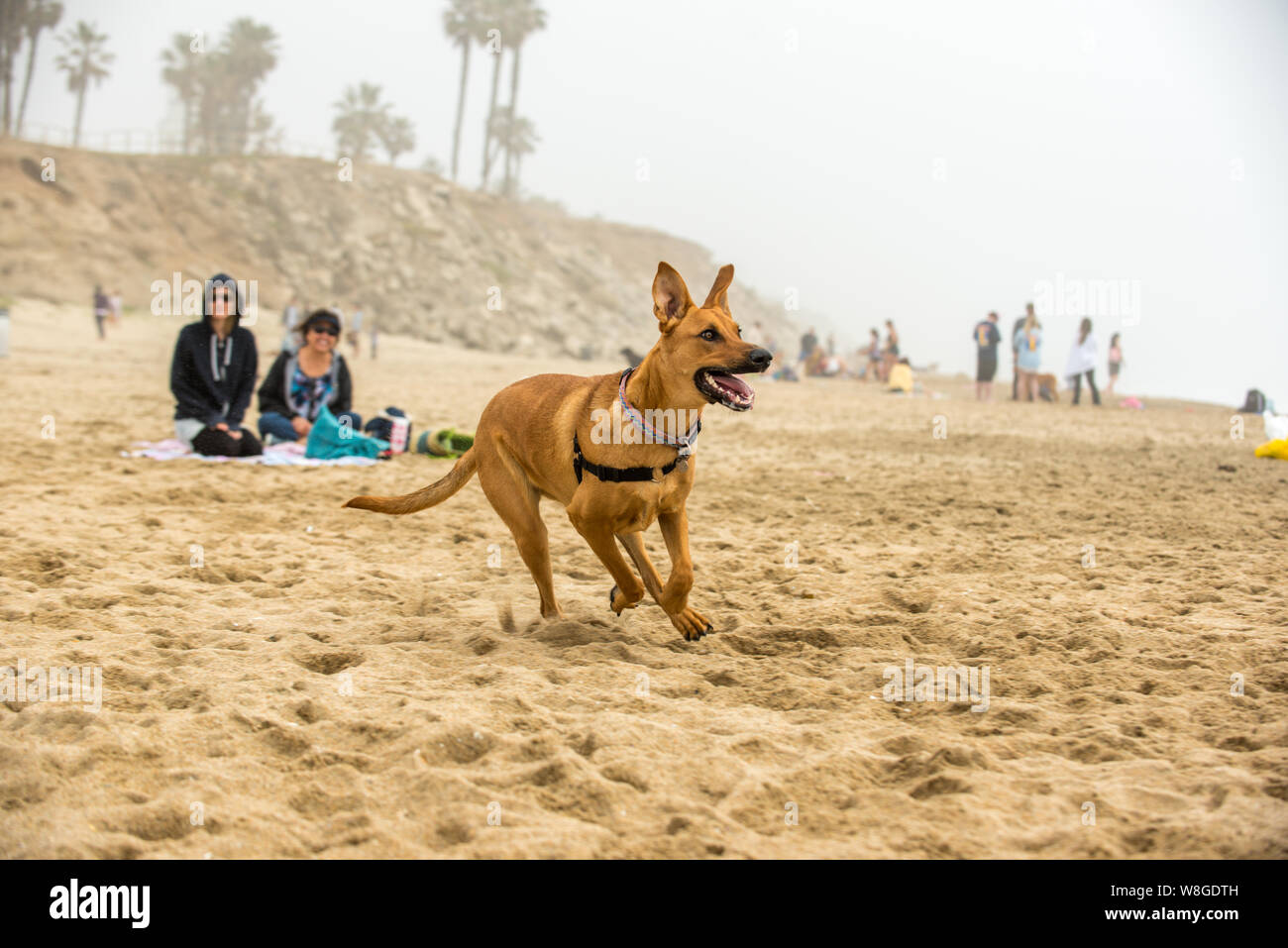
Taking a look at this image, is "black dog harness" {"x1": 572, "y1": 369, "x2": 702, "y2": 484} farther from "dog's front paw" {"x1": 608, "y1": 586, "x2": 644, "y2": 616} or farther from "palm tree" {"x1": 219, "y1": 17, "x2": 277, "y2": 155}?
"palm tree" {"x1": 219, "y1": 17, "x2": 277, "y2": 155}

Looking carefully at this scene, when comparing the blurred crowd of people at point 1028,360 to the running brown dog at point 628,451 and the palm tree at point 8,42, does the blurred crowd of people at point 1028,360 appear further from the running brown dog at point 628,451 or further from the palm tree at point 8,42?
the palm tree at point 8,42

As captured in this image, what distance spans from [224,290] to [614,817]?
785 centimetres

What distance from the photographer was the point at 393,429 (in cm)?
982

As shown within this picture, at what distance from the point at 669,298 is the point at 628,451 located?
78 centimetres

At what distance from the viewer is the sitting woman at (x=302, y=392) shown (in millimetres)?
9609

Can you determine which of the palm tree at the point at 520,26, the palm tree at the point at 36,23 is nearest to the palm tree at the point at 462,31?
the palm tree at the point at 520,26

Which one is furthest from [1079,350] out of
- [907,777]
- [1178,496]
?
[907,777]

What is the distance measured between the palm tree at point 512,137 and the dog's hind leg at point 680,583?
208 feet

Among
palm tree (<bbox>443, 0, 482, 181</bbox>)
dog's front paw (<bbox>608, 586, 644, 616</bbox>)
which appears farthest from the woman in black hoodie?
palm tree (<bbox>443, 0, 482, 181</bbox>)

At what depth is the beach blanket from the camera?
8969 mm

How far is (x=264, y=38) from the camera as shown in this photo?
202 feet

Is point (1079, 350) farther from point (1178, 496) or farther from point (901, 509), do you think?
point (901, 509)

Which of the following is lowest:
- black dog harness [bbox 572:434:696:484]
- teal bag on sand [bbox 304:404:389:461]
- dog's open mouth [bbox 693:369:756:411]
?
teal bag on sand [bbox 304:404:389:461]

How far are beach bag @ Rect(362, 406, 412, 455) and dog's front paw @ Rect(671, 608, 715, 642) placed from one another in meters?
6.00
